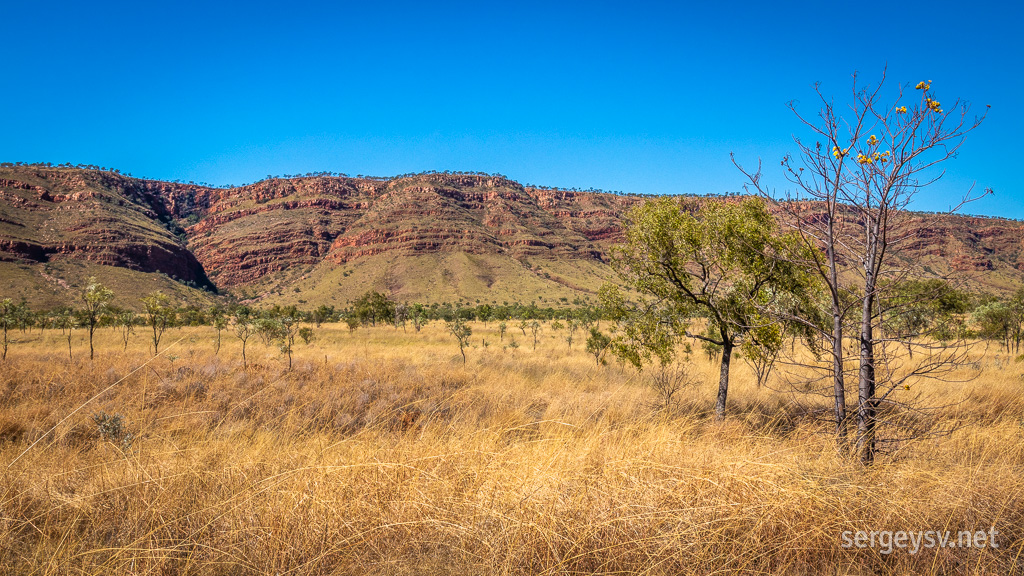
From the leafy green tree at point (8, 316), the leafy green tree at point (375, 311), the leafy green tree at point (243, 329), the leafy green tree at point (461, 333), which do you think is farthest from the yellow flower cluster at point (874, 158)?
the leafy green tree at point (375, 311)

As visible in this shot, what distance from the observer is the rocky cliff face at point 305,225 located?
100375 mm

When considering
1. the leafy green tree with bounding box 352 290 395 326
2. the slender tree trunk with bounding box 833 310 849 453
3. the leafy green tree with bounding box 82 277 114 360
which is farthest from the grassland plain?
the leafy green tree with bounding box 352 290 395 326

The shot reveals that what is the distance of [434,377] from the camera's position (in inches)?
353

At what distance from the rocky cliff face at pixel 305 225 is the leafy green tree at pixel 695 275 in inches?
3459

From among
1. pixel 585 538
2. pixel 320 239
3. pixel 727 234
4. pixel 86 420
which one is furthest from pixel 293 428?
pixel 320 239

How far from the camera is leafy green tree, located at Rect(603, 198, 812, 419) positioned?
7.24 metres

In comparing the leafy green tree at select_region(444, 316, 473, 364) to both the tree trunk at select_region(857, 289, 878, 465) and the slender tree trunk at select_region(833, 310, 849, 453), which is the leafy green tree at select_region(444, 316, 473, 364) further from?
the tree trunk at select_region(857, 289, 878, 465)

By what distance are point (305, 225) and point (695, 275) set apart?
15448 centimetres

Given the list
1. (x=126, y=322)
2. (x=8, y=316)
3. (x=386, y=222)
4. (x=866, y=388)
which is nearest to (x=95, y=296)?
(x=8, y=316)

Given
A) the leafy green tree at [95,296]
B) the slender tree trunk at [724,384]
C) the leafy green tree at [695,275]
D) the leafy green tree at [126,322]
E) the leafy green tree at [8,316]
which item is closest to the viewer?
the leafy green tree at [695,275]

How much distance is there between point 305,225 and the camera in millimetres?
142875

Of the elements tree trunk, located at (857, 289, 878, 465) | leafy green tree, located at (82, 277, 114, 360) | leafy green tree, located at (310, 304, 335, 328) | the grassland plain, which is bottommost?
leafy green tree, located at (310, 304, 335, 328)

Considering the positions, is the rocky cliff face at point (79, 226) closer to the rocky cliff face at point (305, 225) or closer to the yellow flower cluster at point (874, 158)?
the rocky cliff face at point (305, 225)

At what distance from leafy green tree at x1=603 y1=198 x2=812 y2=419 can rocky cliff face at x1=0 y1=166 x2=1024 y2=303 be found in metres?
87.9
